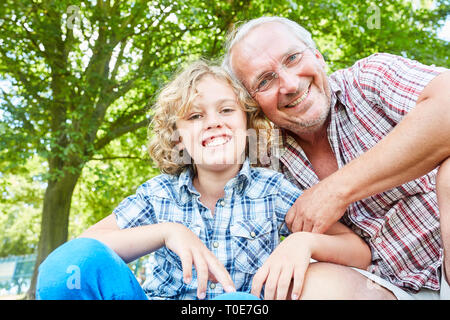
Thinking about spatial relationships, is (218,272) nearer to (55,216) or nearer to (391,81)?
(391,81)

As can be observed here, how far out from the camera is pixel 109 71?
22.5ft

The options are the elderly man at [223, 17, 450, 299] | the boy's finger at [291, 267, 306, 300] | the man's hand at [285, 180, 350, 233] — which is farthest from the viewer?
the man's hand at [285, 180, 350, 233]

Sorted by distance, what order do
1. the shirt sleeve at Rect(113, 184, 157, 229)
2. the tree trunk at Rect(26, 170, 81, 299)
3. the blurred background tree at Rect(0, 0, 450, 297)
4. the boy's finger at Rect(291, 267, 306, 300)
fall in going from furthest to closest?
the tree trunk at Rect(26, 170, 81, 299), the blurred background tree at Rect(0, 0, 450, 297), the shirt sleeve at Rect(113, 184, 157, 229), the boy's finger at Rect(291, 267, 306, 300)

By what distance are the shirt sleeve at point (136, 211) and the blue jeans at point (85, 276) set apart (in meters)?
0.72

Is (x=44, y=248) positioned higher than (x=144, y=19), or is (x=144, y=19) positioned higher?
(x=144, y=19)

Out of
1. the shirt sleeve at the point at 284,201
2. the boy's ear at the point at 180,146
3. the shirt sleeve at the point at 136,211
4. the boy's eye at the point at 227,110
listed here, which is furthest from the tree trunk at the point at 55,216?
the shirt sleeve at the point at 284,201

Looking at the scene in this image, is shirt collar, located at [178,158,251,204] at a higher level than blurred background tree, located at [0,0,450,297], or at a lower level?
lower

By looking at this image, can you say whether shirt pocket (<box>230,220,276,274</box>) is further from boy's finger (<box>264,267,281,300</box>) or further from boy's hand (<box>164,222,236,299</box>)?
boy's finger (<box>264,267,281,300</box>)

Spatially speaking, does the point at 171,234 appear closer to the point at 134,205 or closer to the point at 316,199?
the point at 134,205

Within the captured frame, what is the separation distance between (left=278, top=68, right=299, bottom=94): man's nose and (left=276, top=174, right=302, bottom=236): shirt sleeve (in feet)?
1.76

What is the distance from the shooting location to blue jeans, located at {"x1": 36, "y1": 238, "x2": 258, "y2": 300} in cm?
106

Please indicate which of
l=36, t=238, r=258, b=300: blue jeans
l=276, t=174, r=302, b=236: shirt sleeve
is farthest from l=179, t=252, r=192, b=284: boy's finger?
l=276, t=174, r=302, b=236: shirt sleeve
